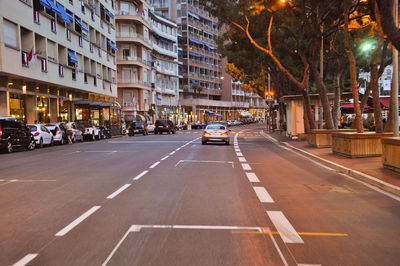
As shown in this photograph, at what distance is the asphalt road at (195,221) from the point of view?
496 centimetres

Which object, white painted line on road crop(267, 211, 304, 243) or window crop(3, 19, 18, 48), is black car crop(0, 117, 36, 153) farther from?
white painted line on road crop(267, 211, 304, 243)

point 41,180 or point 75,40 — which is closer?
point 41,180

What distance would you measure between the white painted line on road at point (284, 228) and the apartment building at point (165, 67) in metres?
75.2

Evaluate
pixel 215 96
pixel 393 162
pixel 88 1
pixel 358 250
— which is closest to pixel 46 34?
pixel 88 1

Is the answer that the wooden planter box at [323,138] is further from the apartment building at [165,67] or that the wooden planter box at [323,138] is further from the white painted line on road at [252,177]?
the apartment building at [165,67]

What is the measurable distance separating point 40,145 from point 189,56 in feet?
260

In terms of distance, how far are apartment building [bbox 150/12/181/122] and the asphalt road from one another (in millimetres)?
71825

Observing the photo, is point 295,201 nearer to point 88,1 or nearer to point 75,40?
point 75,40

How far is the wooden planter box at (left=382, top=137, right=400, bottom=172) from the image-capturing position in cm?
1191

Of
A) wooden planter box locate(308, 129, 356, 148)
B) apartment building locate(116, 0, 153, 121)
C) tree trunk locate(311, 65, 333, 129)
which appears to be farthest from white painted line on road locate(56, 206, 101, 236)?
apartment building locate(116, 0, 153, 121)

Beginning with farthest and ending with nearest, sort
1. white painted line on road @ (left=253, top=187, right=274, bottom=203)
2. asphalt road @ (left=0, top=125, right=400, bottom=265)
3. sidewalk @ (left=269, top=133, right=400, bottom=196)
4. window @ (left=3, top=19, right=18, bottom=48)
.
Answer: window @ (left=3, top=19, right=18, bottom=48), sidewalk @ (left=269, top=133, right=400, bottom=196), white painted line on road @ (left=253, top=187, right=274, bottom=203), asphalt road @ (left=0, top=125, right=400, bottom=265)

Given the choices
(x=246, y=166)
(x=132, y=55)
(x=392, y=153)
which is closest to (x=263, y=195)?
(x=392, y=153)

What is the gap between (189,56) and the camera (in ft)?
343

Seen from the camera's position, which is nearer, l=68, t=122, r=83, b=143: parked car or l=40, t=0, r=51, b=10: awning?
l=40, t=0, r=51, b=10: awning
